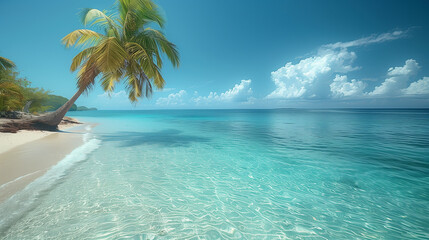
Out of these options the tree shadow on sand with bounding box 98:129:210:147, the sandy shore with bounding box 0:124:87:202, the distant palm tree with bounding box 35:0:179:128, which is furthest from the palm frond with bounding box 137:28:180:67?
the sandy shore with bounding box 0:124:87:202

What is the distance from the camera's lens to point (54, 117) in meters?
11.6

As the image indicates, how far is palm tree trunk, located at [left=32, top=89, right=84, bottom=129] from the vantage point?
10828 millimetres

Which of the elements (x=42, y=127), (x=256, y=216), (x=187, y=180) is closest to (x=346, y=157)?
(x=256, y=216)

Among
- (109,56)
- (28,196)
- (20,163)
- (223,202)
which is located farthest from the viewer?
(109,56)

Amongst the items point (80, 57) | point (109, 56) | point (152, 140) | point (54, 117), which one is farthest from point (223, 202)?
point (54, 117)

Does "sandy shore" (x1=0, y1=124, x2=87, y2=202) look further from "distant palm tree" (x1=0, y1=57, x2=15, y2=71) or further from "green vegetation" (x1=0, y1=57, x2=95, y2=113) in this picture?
"distant palm tree" (x1=0, y1=57, x2=15, y2=71)

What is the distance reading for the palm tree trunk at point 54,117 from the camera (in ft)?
35.5

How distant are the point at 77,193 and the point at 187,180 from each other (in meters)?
2.31

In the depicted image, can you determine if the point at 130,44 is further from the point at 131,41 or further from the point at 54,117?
the point at 54,117

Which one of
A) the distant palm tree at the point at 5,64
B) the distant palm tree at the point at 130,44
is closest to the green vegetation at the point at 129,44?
the distant palm tree at the point at 130,44

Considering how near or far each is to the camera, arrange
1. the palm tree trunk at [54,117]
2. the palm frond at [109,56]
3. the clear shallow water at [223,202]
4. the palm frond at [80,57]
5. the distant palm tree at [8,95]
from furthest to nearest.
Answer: the palm tree trunk at [54,117], the palm frond at [80,57], the distant palm tree at [8,95], the palm frond at [109,56], the clear shallow water at [223,202]

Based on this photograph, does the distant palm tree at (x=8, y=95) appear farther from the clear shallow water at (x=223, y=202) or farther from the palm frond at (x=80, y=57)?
the clear shallow water at (x=223, y=202)

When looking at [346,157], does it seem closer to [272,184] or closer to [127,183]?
[272,184]

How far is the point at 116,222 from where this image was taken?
266 centimetres
